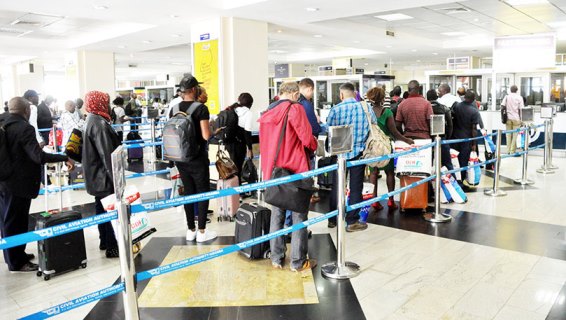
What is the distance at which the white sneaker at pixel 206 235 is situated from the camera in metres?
4.61

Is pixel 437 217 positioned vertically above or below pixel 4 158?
below

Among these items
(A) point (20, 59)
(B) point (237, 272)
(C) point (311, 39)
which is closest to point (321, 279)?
(B) point (237, 272)

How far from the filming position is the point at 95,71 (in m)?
14.0

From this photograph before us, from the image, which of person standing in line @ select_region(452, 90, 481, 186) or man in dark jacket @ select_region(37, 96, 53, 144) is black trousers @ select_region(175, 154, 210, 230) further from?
man in dark jacket @ select_region(37, 96, 53, 144)

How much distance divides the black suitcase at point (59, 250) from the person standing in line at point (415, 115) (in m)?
3.99

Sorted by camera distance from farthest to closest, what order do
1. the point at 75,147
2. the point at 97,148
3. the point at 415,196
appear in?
the point at 415,196, the point at 75,147, the point at 97,148

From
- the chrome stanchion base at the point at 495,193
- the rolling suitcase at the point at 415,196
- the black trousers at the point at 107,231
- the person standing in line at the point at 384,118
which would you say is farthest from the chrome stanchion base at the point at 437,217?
the black trousers at the point at 107,231

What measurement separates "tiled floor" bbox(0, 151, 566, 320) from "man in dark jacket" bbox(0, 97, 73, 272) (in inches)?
15.7

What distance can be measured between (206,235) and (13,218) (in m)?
1.70

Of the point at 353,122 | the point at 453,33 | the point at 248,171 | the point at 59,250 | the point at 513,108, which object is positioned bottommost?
the point at 59,250

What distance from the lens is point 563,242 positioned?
456cm

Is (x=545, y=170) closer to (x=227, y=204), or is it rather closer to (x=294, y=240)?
(x=227, y=204)

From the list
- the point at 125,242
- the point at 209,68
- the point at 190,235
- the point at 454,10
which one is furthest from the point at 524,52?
the point at 125,242

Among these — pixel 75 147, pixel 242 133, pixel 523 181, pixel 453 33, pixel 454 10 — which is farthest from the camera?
pixel 453 33
